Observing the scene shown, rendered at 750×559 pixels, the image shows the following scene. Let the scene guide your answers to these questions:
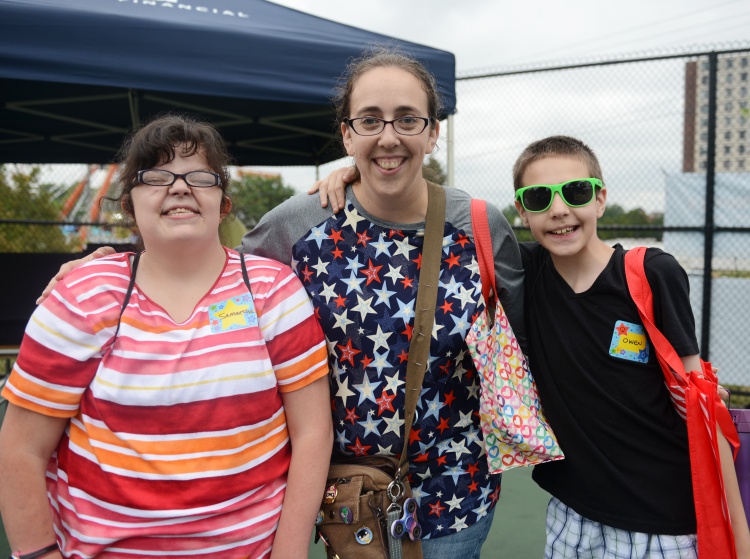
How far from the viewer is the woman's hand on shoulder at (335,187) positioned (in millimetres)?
1560

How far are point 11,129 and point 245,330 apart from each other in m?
4.79

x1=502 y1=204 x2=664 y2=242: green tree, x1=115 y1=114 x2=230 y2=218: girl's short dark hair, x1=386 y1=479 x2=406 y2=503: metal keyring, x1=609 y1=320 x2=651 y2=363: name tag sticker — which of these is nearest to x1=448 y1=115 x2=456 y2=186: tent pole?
x1=502 y1=204 x2=664 y2=242: green tree

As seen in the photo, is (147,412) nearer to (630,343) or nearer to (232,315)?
(232,315)

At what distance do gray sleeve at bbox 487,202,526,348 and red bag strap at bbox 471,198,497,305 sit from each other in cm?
4

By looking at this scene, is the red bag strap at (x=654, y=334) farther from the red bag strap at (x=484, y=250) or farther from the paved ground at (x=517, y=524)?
the paved ground at (x=517, y=524)

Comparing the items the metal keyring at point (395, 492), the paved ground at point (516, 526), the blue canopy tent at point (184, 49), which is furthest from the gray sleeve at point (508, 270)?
the paved ground at point (516, 526)

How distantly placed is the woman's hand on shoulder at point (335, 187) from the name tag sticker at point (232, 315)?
40cm

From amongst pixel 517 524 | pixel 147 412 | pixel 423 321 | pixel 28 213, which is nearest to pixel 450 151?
pixel 517 524

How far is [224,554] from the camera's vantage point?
124cm

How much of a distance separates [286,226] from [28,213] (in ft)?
22.0

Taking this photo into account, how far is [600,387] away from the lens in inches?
59.5

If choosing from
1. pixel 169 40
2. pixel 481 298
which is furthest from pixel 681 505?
pixel 169 40

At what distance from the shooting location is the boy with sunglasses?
1472 millimetres

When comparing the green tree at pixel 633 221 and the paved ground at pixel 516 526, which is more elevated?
the green tree at pixel 633 221
